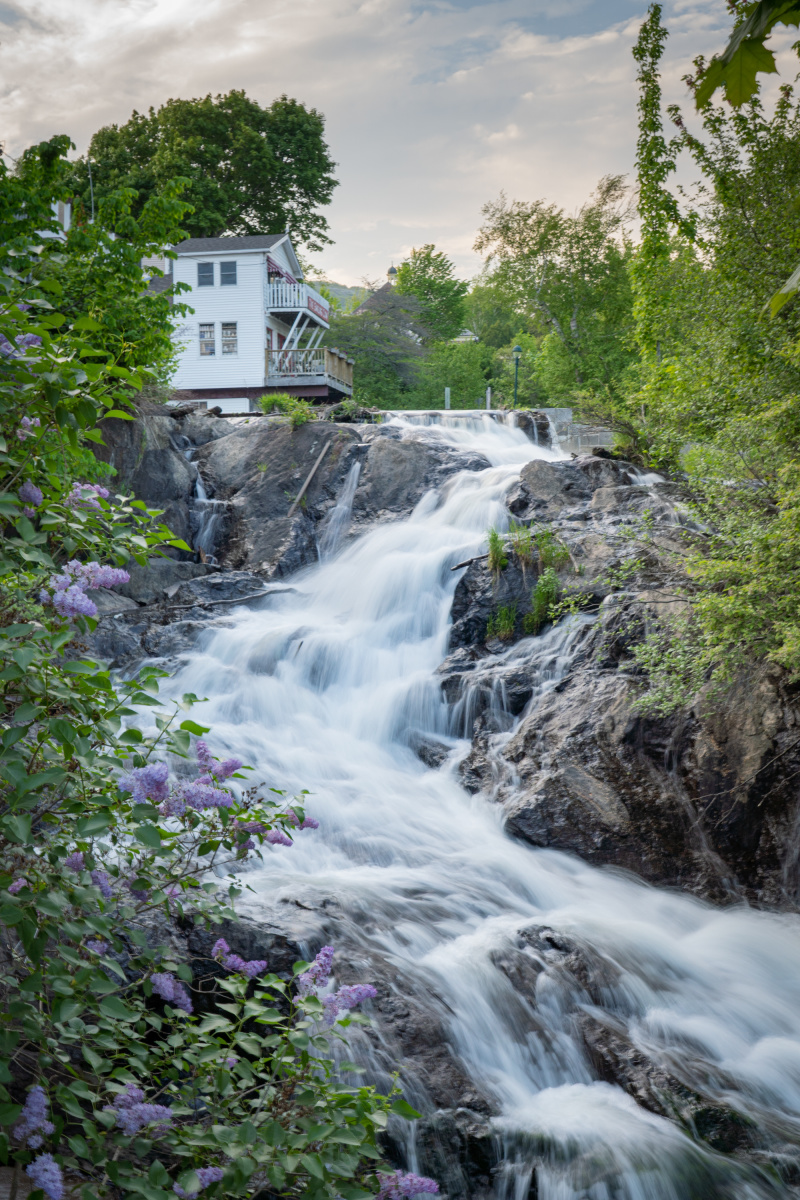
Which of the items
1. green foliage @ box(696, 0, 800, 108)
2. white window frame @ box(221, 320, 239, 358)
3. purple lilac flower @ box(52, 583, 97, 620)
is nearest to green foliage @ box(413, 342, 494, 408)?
white window frame @ box(221, 320, 239, 358)

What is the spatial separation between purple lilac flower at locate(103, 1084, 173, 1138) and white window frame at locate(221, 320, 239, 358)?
31.4m

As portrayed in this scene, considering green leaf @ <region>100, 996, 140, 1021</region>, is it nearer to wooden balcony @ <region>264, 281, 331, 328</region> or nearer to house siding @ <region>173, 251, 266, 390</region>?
house siding @ <region>173, 251, 266, 390</region>

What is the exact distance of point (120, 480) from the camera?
13.8m

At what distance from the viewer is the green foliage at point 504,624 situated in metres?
9.61

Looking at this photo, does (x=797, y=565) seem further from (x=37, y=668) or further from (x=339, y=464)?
(x=339, y=464)

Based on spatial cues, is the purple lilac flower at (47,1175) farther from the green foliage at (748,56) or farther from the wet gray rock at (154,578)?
the wet gray rock at (154,578)

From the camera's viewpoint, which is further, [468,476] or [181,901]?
[468,476]

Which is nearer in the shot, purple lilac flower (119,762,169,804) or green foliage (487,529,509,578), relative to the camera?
purple lilac flower (119,762,169,804)

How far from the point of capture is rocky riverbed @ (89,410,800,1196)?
13.6ft

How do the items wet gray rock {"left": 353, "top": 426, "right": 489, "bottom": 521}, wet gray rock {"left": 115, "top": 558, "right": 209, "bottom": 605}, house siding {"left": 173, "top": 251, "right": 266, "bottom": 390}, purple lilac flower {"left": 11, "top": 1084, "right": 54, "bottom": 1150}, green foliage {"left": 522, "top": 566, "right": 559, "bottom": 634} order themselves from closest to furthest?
purple lilac flower {"left": 11, "top": 1084, "right": 54, "bottom": 1150} → green foliage {"left": 522, "top": 566, "right": 559, "bottom": 634} → wet gray rock {"left": 115, "top": 558, "right": 209, "bottom": 605} → wet gray rock {"left": 353, "top": 426, "right": 489, "bottom": 521} → house siding {"left": 173, "top": 251, "right": 266, "bottom": 390}

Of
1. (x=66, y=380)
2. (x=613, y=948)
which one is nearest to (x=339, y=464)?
(x=613, y=948)

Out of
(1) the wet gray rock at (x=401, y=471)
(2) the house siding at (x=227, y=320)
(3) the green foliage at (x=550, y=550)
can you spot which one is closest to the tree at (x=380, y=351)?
(2) the house siding at (x=227, y=320)

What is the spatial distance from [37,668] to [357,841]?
16.2 ft

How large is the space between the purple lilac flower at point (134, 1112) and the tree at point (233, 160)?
39424 millimetres
